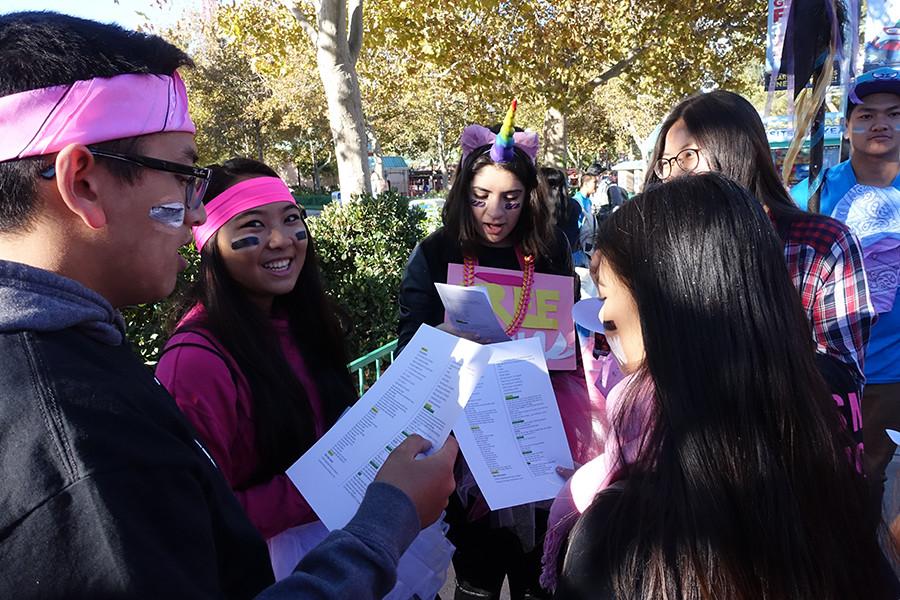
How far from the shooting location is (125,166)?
97 centimetres

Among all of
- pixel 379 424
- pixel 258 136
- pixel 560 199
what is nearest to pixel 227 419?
pixel 379 424

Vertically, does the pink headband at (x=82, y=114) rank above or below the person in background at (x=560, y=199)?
above

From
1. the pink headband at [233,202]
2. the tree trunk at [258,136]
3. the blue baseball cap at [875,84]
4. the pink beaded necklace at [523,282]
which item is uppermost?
the tree trunk at [258,136]

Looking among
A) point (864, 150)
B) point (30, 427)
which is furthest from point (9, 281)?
point (864, 150)

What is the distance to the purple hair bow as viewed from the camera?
274 centimetres

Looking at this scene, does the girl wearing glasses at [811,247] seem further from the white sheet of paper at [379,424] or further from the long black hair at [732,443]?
the white sheet of paper at [379,424]

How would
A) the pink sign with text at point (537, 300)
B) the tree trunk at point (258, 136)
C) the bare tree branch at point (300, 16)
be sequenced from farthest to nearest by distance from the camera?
the tree trunk at point (258, 136)
the bare tree branch at point (300, 16)
the pink sign with text at point (537, 300)

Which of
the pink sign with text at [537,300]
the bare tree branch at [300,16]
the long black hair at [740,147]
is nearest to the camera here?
the long black hair at [740,147]

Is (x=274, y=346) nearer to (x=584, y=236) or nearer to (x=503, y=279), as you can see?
(x=503, y=279)

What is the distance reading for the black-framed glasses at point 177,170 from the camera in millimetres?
938

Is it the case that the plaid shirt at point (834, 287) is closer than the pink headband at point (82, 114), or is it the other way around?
the pink headband at point (82, 114)

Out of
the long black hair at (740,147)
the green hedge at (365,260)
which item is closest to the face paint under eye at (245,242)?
the long black hair at (740,147)

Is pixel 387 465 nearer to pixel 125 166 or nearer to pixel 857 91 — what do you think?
pixel 125 166

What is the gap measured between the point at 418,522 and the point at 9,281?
0.76 m
